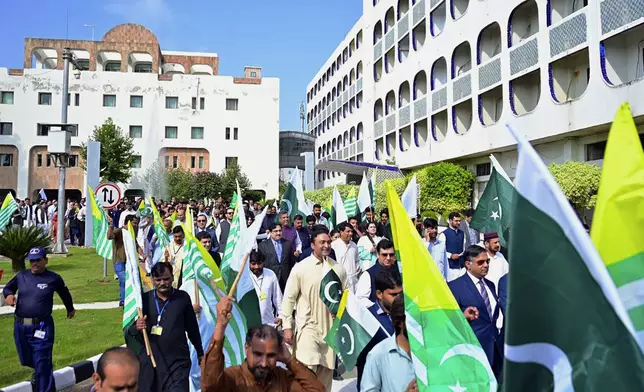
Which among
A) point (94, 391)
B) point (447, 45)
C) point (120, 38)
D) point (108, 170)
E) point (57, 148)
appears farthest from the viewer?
point (120, 38)

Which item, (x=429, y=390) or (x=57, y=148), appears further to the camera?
(x=57, y=148)

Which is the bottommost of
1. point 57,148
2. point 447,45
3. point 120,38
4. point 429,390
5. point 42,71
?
point 429,390

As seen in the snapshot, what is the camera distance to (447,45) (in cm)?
Result: 2703

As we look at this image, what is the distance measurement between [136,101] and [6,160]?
38.3 feet

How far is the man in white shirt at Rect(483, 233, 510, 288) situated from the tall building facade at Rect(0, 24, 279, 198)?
1752 inches

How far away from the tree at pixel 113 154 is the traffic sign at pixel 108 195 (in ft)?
110

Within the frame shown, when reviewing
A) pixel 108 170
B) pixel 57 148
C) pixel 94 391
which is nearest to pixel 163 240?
pixel 94 391

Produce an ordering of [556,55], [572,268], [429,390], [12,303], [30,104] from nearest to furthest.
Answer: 1. [572,268]
2. [429,390]
3. [12,303]
4. [556,55]
5. [30,104]

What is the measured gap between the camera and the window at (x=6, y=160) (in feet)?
155

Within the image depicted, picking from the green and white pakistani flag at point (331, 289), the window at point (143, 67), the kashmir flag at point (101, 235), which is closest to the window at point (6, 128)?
the window at point (143, 67)

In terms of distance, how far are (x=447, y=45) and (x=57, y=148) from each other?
18.0 meters

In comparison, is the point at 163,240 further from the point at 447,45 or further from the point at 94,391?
the point at 447,45

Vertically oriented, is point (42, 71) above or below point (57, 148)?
above

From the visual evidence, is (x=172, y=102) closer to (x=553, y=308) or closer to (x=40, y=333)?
(x=40, y=333)
